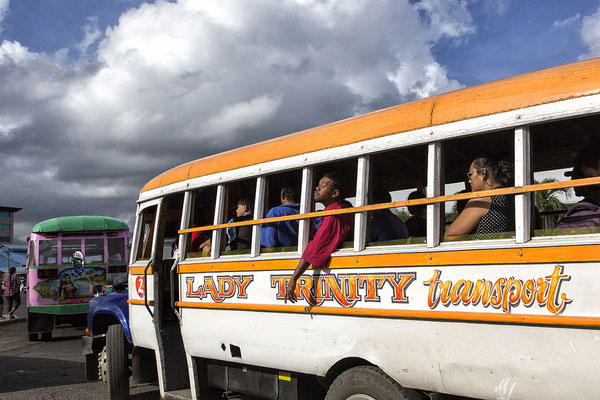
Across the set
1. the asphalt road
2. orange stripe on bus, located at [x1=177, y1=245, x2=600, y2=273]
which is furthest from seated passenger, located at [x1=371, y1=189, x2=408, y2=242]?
the asphalt road

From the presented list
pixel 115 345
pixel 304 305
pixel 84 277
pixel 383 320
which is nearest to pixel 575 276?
pixel 383 320

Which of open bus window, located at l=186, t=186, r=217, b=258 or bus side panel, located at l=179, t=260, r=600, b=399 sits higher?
open bus window, located at l=186, t=186, r=217, b=258

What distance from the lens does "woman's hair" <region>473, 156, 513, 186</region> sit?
3455 mm

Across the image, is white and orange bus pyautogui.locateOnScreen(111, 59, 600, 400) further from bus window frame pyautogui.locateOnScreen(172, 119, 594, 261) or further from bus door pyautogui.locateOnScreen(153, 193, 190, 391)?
bus door pyautogui.locateOnScreen(153, 193, 190, 391)

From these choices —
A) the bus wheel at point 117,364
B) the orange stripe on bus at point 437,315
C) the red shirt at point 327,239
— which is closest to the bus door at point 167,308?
the bus wheel at point 117,364

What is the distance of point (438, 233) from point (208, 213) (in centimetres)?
264

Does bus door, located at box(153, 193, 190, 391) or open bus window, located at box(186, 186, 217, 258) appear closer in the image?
open bus window, located at box(186, 186, 217, 258)

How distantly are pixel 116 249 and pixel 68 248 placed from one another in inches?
43.8

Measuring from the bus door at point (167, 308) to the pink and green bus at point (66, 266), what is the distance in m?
7.96

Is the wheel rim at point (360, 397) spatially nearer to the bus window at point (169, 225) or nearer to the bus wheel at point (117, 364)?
the bus window at point (169, 225)

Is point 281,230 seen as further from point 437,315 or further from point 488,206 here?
point 488,206

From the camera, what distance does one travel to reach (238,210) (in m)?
5.25

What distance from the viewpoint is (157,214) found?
618 cm

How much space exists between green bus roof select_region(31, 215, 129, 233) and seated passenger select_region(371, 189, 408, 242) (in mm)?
11749
